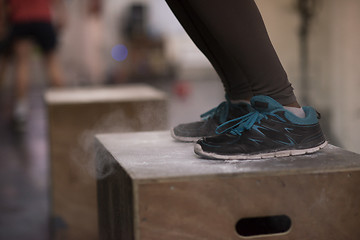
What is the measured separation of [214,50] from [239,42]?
67 mm

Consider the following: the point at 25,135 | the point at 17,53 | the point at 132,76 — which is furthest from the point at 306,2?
the point at 132,76

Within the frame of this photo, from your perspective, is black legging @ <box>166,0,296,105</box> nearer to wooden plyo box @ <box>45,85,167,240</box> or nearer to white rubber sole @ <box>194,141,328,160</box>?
white rubber sole @ <box>194,141,328,160</box>

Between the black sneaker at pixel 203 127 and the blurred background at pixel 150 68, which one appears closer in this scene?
the black sneaker at pixel 203 127

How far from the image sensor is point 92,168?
6.72 feet

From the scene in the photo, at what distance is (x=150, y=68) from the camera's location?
8.01 metres

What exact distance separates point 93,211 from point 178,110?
2.78 metres

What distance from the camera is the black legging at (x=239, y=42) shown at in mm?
1075

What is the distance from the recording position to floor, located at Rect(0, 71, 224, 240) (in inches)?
79.5

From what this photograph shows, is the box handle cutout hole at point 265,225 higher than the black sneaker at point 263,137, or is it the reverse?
the black sneaker at point 263,137

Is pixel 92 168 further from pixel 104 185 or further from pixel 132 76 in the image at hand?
pixel 132 76

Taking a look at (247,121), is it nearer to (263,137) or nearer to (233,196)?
(263,137)

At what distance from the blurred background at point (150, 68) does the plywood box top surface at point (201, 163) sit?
311 millimetres

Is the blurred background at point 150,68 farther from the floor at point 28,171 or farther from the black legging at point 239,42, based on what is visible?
the black legging at point 239,42

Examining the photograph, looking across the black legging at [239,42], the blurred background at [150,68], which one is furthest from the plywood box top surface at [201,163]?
the blurred background at [150,68]
